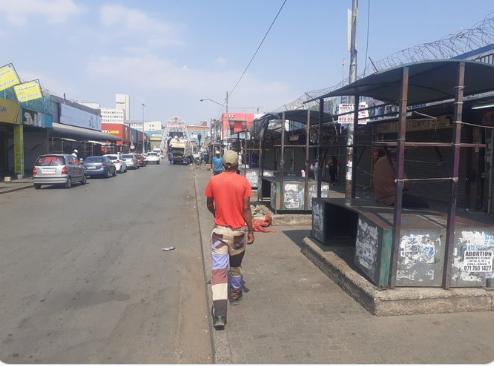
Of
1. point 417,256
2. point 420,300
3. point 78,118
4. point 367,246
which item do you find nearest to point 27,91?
point 78,118

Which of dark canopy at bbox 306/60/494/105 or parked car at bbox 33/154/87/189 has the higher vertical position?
dark canopy at bbox 306/60/494/105

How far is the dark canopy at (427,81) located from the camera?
440 centimetres

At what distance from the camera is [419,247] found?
436cm

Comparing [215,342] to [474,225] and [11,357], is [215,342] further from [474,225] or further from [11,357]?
[474,225]

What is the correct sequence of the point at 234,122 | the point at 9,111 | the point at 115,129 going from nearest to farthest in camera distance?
the point at 9,111 → the point at 234,122 → the point at 115,129

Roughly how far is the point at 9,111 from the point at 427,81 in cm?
2231

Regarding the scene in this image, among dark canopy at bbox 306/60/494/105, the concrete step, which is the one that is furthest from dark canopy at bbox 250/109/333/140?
the concrete step

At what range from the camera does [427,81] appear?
5.21 metres

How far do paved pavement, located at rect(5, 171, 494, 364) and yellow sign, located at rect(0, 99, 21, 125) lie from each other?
20.5 metres

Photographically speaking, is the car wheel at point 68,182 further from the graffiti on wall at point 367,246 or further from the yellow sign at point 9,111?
the graffiti on wall at point 367,246

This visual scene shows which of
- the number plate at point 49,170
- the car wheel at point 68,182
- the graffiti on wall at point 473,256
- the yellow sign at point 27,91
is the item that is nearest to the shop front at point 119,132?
the yellow sign at point 27,91

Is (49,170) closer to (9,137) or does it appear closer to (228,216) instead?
(9,137)

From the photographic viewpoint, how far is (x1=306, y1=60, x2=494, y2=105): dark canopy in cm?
440

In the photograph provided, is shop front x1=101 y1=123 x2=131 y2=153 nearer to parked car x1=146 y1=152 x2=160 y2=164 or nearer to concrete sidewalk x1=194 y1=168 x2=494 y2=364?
parked car x1=146 y1=152 x2=160 y2=164
